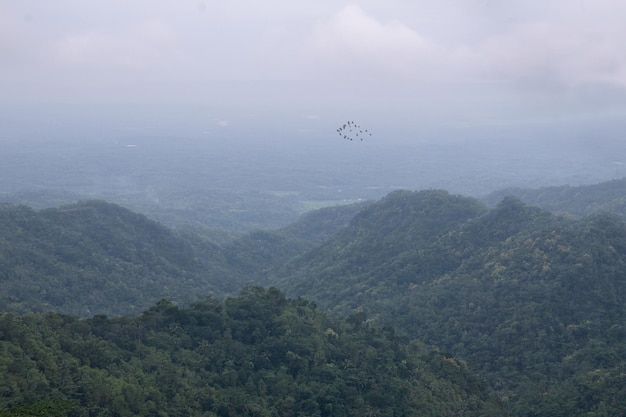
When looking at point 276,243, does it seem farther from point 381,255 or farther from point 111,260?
point 111,260

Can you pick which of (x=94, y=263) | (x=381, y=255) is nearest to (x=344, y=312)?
(x=381, y=255)

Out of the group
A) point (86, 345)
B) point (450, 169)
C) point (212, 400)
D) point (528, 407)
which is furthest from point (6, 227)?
point (450, 169)

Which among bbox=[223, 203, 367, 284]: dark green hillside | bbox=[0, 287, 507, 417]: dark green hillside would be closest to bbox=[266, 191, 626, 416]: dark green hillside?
bbox=[0, 287, 507, 417]: dark green hillside

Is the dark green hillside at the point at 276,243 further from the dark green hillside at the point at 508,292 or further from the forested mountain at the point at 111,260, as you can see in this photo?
the dark green hillside at the point at 508,292

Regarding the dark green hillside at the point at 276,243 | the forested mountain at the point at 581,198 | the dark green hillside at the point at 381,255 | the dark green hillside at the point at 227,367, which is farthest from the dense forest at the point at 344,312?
the forested mountain at the point at 581,198

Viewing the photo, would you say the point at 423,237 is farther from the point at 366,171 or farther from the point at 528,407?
the point at 366,171

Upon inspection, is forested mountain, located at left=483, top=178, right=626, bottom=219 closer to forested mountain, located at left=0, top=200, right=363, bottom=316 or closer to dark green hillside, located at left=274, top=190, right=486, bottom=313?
dark green hillside, located at left=274, top=190, right=486, bottom=313
